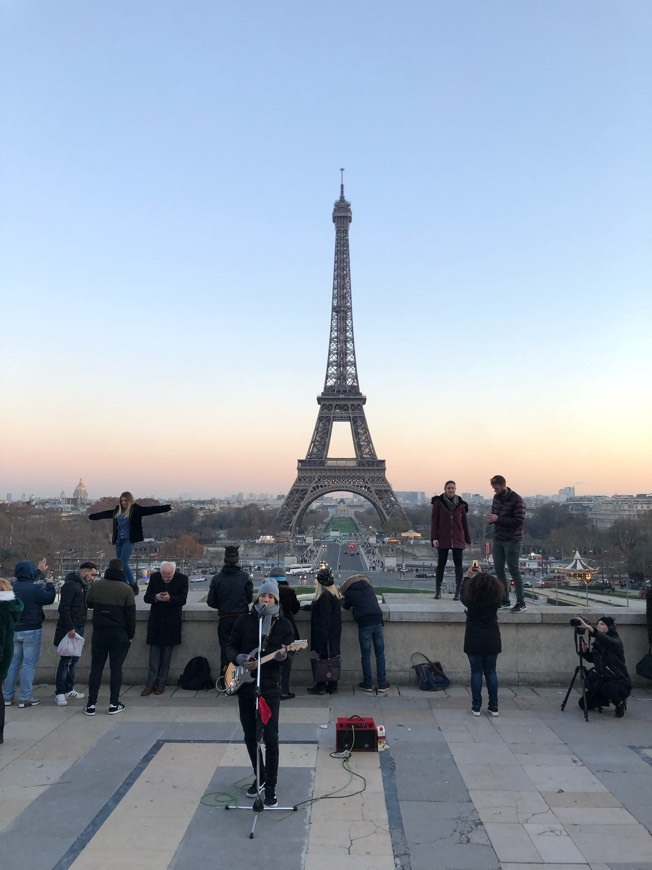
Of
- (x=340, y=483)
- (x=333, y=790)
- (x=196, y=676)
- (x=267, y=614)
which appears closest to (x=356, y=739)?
(x=333, y=790)

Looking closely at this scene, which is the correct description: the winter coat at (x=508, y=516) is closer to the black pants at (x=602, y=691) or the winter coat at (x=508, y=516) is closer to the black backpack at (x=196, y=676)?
the black pants at (x=602, y=691)

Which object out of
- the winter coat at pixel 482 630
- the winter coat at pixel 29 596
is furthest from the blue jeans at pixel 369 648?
the winter coat at pixel 29 596

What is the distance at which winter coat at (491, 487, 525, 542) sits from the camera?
9102mm

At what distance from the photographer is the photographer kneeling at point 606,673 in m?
7.40

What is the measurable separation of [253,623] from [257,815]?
4.72 ft

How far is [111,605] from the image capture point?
7.62 m

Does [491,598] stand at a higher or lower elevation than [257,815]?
higher

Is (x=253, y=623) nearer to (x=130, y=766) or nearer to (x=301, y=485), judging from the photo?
(x=130, y=766)

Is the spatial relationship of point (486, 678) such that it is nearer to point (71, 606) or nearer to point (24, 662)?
point (71, 606)

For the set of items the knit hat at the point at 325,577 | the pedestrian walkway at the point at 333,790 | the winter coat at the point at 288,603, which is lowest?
the pedestrian walkway at the point at 333,790

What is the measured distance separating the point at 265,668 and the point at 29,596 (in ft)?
13.4

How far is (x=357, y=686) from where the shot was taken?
8688 millimetres

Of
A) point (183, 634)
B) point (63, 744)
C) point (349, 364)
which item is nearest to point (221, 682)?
point (183, 634)

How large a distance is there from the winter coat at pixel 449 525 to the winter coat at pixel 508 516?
1.92 ft
